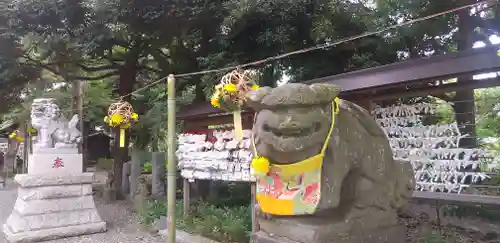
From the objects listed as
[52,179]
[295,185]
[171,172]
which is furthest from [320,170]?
[52,179]

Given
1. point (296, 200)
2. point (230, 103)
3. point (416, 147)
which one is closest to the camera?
point (296, 200)

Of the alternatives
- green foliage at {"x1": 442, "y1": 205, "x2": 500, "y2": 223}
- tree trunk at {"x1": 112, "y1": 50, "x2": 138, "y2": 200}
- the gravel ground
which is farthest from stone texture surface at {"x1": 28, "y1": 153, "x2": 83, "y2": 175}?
green foliage at {"x1": 442, "y1": 205, "x2": 500, "y2": 223}

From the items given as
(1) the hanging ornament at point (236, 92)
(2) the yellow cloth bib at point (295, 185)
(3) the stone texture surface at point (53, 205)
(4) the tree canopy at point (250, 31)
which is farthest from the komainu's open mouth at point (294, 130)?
(3) the stone texture surface at point (53, 205)

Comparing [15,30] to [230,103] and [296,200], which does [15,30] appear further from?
[296,200]

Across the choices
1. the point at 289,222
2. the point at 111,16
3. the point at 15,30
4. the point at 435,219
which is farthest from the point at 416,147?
the point at 15,30

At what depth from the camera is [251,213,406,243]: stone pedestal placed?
3.35 metres

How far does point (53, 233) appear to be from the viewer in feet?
23.2

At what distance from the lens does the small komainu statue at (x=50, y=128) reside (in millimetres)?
7394

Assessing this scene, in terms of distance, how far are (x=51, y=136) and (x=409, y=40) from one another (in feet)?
22.8

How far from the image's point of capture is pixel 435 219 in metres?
6.82

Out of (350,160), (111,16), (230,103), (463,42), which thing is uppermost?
(111,16)

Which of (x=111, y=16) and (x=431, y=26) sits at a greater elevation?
(x=111, y=16)

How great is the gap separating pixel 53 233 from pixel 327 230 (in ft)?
18.5

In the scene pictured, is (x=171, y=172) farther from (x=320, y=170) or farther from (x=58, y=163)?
(x=58, y=163)
